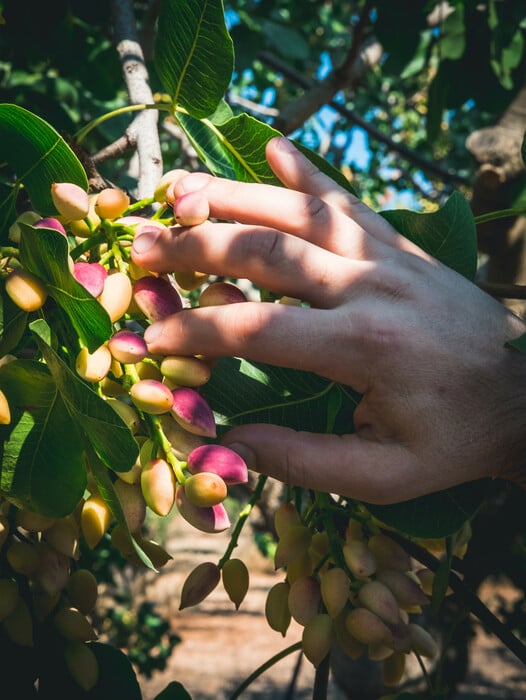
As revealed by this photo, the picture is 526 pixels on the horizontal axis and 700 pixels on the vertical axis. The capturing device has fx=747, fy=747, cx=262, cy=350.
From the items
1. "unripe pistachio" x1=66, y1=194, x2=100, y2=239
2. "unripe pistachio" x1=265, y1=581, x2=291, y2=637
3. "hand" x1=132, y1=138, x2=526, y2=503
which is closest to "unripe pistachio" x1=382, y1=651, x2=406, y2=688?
"unripe pistachio" x1=265, y1=581, x2=291, y2=637

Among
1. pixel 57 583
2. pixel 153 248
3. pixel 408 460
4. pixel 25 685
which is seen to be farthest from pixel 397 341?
pixel 25 685

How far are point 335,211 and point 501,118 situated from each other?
65.5 inches

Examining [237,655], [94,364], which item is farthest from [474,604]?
[237,655]

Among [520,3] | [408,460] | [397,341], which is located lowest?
[408,460]

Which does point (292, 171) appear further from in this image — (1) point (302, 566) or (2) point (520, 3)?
(2) point (520, 3)

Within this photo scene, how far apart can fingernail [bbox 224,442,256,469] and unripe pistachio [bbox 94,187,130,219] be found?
8.9 inches

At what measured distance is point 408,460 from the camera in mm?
664

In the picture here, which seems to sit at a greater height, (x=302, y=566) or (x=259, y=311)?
(x=259, y=311)

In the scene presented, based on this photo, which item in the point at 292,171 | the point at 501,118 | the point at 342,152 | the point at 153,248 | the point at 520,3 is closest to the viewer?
the point at 153,248

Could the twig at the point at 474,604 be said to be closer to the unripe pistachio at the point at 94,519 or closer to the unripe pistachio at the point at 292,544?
the unripe pistachio at the point at 292,544

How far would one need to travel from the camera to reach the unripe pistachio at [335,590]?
0.71m

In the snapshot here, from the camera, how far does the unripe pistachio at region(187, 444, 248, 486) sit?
57 centimetres

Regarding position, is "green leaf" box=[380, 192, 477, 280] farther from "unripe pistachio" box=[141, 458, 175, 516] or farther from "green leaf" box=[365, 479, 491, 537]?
"unripe pistachio" box=[141, 458, 175, 516]

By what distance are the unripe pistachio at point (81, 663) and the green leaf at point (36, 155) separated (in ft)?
1.41
